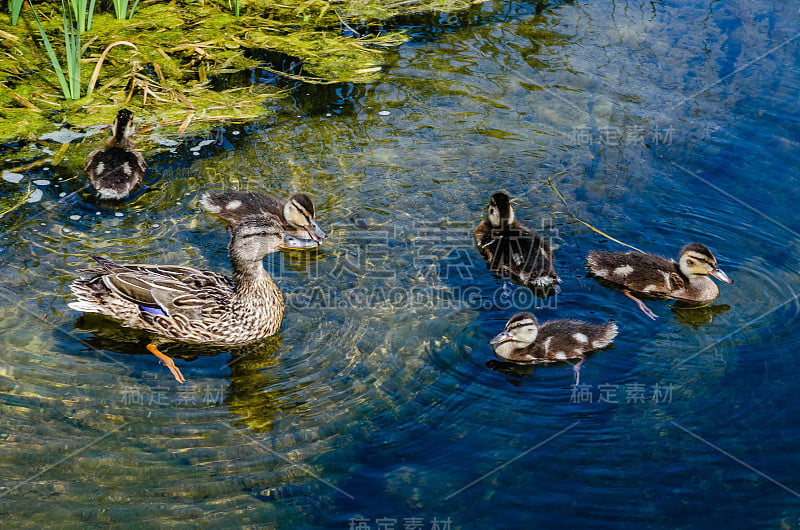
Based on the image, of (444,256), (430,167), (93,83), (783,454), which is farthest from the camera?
(93,83)

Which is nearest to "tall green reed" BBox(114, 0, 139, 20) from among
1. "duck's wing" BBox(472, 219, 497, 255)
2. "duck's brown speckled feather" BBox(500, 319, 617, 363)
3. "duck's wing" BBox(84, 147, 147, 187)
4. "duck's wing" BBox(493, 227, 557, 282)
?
"duck's wing" BBox(84, 147, 147, 187)

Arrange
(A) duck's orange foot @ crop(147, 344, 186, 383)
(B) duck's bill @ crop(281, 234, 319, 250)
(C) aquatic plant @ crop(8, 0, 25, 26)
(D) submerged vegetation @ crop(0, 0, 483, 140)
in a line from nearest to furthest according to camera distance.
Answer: (A) duck's orange foot @ crop(147, 344, 186, 383) → (B) duck's bill @ crop(281, 234, 319, 250) → (D) submerged vegetation @ crop(0, 0, 483, 140) → (C) aquatic plant @ crop(8, 0, 25, 26)

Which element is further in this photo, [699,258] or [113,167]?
[113,167]

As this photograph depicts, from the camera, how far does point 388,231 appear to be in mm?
5543

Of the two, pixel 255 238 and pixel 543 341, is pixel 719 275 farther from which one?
pixel 255 238

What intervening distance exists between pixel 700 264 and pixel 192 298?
3.24 m

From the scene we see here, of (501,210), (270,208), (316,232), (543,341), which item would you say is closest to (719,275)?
(543,341)

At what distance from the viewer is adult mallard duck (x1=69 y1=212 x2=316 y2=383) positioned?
456 centimetres

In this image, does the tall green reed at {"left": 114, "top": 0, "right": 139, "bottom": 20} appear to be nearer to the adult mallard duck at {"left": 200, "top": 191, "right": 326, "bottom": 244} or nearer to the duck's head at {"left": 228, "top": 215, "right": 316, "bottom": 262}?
the adult mallard duck at {"left": 200, "top": 191, "right": 326, "bottom": 244}

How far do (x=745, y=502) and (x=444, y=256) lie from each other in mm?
2490

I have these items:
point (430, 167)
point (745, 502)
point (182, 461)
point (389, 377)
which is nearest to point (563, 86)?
point (430, 167)

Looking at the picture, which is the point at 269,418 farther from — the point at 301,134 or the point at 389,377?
the point at 301,134

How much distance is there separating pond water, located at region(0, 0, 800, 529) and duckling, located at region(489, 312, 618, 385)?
92mm

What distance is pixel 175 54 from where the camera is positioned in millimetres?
7562
